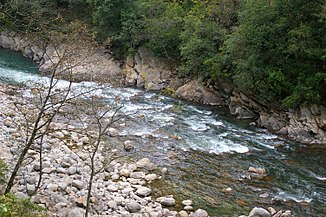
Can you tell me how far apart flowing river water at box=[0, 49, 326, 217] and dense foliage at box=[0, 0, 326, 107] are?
2.15 meters

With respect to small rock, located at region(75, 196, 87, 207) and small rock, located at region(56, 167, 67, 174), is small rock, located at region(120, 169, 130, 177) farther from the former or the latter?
small rock, located at region(75, 196, 87, 207)

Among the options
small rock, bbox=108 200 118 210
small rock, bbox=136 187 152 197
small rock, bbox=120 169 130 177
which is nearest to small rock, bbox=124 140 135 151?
small rock, bbox=120 169 130 177

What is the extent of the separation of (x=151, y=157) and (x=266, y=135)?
5.61 m

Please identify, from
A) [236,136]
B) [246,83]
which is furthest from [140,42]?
[236,136]

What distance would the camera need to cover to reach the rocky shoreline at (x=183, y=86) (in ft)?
48.0

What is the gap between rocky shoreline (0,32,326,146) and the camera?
14625 millimetres

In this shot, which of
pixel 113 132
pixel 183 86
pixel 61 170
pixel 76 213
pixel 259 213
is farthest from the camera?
pixel 183 86

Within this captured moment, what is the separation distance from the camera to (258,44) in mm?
15844

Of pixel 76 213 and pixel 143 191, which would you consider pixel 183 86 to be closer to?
pixel 143 191

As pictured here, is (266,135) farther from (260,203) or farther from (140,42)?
(140,42)

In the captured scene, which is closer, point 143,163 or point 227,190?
point 227,190

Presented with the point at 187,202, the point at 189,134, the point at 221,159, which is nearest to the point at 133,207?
the point at 187,202

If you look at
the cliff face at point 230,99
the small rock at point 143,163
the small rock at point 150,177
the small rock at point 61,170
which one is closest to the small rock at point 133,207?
the small rock at point 150,177

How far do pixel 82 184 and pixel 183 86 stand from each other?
43.3 feet
